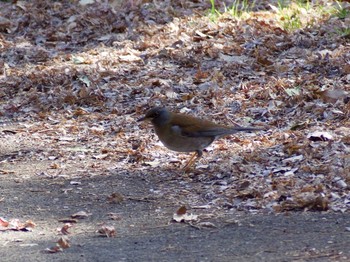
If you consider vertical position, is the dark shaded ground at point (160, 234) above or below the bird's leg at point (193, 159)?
above

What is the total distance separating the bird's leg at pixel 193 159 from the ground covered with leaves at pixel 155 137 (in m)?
0.06

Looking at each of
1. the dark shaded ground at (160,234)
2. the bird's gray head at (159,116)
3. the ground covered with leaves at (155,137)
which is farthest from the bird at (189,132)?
the dark shaded ground at (160,234)

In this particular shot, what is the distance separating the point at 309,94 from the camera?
29.7ft

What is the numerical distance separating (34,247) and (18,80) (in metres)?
5.20

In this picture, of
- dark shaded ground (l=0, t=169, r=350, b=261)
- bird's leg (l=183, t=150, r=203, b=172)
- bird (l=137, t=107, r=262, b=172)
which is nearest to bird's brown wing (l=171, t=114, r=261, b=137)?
bird (l=137, t=107, r=262, b=172)

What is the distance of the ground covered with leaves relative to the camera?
5973 millimetres

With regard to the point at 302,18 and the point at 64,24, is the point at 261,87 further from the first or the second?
the point at 64,24

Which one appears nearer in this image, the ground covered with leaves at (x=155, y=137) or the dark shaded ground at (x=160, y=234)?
the dark shaded ground at (x=160, y=234)

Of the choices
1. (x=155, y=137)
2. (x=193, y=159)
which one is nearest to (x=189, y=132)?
(x=193, y=159)

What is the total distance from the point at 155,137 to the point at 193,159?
110 centimetres

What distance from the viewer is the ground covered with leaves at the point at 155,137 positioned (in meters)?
5.97

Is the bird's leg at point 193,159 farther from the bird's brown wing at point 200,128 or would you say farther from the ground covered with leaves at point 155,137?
the bird's brown wing at point 200,128

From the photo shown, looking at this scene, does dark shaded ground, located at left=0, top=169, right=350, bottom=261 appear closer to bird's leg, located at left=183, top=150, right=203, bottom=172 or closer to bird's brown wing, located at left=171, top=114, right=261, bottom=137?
bird's leg, located at left=183, top=150, right=203, bottom=172

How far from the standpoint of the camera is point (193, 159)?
7.60 meters
